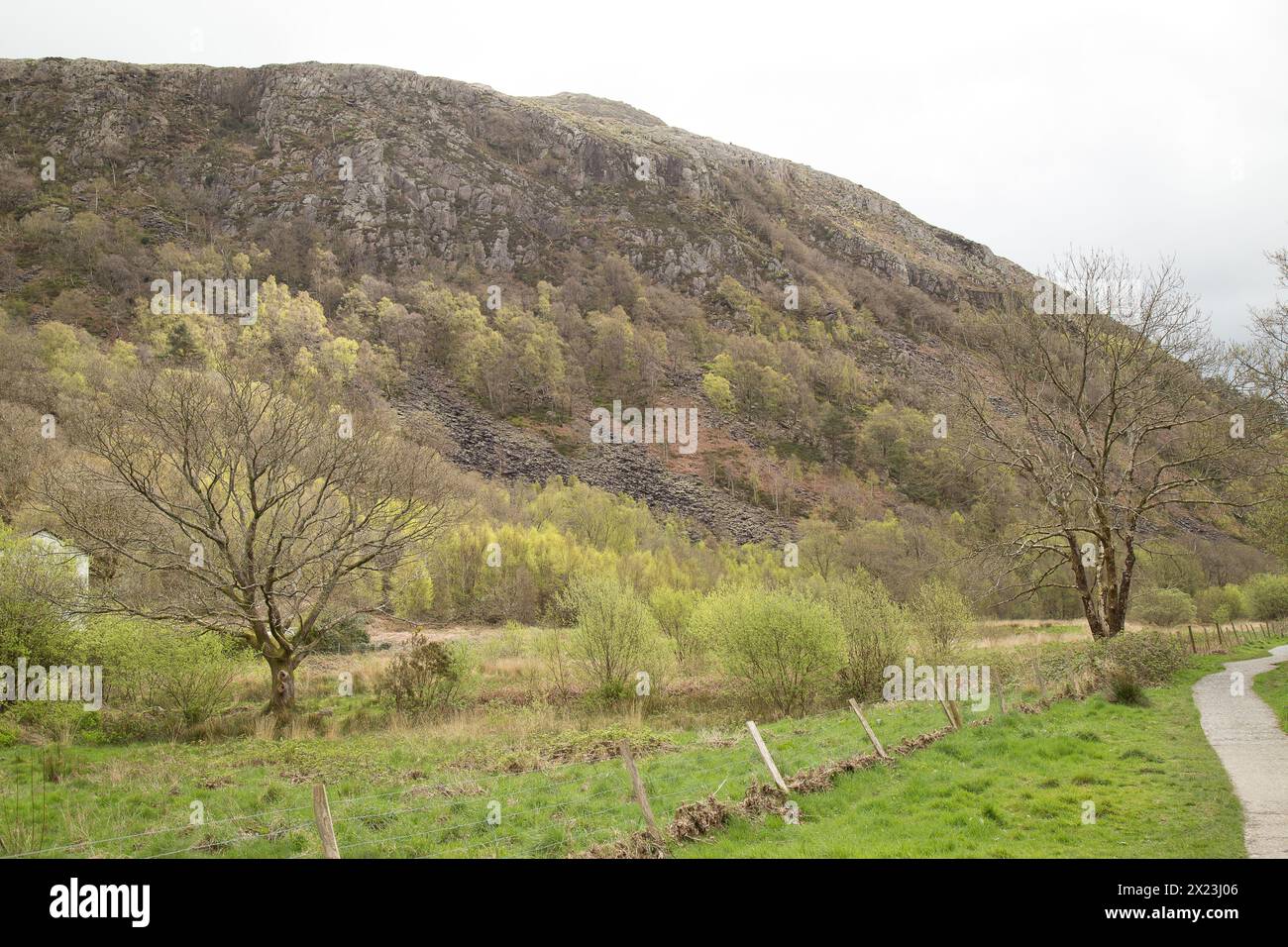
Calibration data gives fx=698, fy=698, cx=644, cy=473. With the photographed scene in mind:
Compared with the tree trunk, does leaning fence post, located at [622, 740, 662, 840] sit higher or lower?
higher

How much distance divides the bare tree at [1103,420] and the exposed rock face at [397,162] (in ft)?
439

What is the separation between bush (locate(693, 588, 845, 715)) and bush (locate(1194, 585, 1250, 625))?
5419cm

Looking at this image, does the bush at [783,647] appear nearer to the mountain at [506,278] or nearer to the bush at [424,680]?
the bush at [424,680]

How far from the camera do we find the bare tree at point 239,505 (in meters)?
20.7

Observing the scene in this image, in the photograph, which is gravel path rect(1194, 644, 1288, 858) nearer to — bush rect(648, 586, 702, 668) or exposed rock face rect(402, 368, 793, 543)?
bush rect(648, 586, 702, 668)

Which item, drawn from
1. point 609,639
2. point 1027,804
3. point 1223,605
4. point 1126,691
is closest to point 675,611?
point 609,639

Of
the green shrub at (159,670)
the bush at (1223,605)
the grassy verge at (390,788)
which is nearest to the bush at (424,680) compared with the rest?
the grassy verge at (390,788)

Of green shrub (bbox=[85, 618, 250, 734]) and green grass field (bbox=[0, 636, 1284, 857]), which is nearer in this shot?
green grass field (bbox=[0, 636, 1284, 857])

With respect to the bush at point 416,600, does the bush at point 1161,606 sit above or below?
below

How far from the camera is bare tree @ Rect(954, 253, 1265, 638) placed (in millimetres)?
24594

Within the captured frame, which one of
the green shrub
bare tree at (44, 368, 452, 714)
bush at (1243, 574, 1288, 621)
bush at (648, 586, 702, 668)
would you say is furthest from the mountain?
the green shrub
